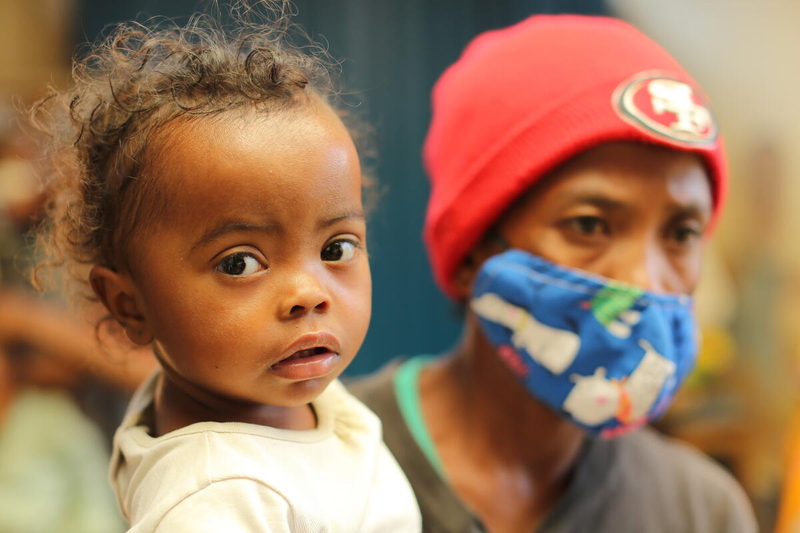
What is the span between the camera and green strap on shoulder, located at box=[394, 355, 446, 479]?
1.33 meters

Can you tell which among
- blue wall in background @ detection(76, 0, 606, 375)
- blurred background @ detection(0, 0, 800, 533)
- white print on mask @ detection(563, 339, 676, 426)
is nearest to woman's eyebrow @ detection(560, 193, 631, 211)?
white print on mask @ detection(563, 339, 676, 426)

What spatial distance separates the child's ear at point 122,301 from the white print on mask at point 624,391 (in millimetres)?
670

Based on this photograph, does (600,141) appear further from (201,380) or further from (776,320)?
(776,320)

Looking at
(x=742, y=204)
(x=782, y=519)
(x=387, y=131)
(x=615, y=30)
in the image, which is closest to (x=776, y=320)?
(x=742, y=204)

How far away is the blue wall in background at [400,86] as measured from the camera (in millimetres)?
2201

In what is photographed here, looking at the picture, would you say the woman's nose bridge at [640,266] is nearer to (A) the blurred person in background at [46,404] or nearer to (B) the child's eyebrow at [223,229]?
(B) the child's eyebrow at [223,229]

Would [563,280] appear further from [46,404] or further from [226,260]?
[46,404]

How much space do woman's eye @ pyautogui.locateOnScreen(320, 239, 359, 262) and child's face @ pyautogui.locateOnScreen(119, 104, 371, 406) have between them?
2 cm

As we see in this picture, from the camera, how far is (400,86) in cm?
230

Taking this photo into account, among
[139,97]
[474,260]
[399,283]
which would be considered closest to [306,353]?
[139,97]

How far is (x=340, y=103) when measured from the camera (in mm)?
958

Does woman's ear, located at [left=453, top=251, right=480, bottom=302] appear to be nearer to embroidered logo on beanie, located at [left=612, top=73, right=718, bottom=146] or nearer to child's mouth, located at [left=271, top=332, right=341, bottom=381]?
embroidered logo on beanie, located at [left=612, top=73, right=718, bottom=146]

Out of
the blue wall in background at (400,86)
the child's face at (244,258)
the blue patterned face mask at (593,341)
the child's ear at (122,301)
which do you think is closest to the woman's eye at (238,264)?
the child's face at (244,258)

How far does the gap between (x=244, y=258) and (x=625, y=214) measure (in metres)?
0.69
